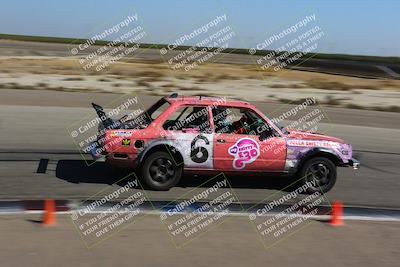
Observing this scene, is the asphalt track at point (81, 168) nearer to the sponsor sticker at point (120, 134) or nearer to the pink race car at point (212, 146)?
the pink race car at point (212, 146)

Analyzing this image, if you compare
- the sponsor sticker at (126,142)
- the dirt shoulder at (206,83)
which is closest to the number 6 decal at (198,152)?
the sponsor sticker at (126,142)

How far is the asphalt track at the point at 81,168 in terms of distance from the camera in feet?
30.5

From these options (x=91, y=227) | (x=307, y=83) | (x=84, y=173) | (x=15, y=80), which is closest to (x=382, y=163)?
(x=84, y=173)

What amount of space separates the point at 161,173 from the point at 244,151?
1.49m

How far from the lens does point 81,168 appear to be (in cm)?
1080

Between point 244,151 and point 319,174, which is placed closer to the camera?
point 244,151

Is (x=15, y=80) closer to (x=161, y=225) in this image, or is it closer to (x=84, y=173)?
(x=84, y=173)

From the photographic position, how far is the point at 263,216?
7918mm

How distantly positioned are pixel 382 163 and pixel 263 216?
6.20 metres

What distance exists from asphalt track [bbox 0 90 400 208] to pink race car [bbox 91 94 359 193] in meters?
0.48

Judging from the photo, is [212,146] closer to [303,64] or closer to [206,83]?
[206,83]

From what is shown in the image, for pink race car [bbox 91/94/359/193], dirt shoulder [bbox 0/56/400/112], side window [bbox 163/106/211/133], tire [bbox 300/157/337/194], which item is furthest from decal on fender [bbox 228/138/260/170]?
dirt shoulder [bbox 0/56/400/112]

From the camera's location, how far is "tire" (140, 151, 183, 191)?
900 centimetres

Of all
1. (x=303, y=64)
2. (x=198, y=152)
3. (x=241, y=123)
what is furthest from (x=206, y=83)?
(x=303, y=64)
